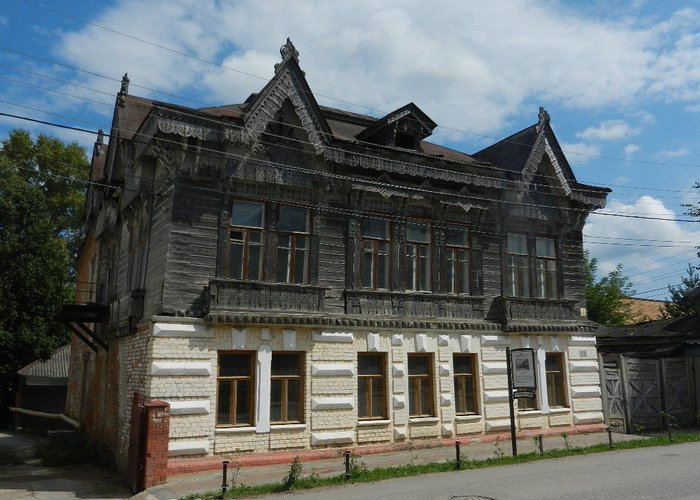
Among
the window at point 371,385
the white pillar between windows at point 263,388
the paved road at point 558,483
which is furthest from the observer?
the window at point 371,385

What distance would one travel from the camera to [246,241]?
1591 cm

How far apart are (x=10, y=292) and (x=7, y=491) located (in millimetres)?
19895

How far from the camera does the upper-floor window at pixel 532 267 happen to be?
66.6 ft

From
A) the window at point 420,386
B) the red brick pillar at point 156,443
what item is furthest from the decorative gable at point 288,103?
the red brick pillar at point 156,443

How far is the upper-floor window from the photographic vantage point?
20.3 meters

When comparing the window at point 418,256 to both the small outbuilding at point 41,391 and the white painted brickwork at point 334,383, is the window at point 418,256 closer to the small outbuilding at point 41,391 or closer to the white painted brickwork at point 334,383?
the white painted brickwork at point 334,383

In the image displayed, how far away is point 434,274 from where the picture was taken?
1864cm

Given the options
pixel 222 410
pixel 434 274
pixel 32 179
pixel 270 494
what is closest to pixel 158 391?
pixel 222 410

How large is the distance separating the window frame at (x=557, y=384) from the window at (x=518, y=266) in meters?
2.36

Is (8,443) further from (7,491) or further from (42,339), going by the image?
(7,491)

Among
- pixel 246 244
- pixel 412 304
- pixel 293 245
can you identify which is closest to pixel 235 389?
pixel 246 244

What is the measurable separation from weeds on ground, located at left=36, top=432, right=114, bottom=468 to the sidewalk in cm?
488

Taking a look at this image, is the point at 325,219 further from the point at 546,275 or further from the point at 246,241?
the point at 546,275

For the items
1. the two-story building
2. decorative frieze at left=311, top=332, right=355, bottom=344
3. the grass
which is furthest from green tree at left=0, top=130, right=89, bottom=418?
the grass
